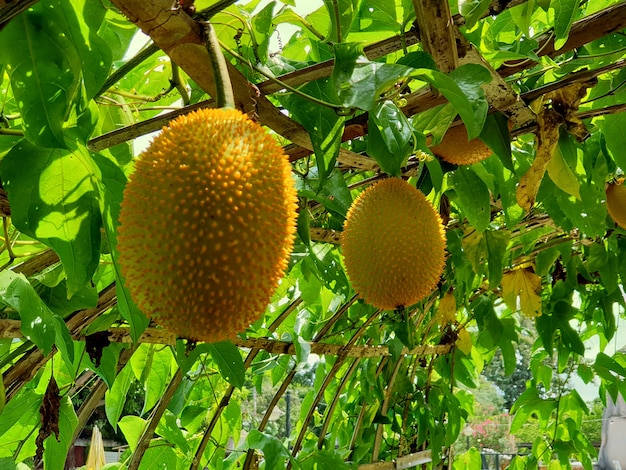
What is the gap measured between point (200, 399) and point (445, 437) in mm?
1035

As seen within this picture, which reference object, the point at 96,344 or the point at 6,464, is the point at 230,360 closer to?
the point at 96,344

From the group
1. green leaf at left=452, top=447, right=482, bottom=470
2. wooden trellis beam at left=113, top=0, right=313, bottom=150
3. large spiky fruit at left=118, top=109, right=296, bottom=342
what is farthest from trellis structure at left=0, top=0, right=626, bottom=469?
green leaf at left=452, top=447, right=482, bottom=470

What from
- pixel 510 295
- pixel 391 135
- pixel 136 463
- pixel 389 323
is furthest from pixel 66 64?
pixel 510 295

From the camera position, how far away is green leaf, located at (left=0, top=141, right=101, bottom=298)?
2.20 feet

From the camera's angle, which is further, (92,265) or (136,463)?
(136,463)

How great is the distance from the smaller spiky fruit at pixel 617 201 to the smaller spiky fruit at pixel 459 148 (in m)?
0.60

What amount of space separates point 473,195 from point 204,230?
2.76 ft

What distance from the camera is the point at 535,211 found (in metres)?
1.84

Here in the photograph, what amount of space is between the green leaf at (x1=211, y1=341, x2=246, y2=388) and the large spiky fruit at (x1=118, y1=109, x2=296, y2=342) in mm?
633

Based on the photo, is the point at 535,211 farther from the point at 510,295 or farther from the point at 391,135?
the point at 391,135

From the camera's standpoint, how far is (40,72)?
59cm

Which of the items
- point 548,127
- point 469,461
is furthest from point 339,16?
point 469,461

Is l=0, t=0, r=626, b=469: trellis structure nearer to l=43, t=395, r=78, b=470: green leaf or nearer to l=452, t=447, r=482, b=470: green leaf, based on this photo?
l=43, t=395, r=78, b=470: green leaf

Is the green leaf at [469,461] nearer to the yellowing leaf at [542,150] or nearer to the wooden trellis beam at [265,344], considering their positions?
the wooden trellis beam at [265,344]
